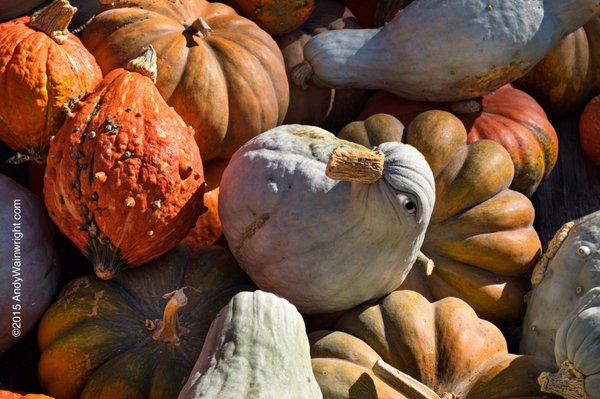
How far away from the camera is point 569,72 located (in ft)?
12.4

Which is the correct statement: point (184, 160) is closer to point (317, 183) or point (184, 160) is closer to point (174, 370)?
point (317, 183)

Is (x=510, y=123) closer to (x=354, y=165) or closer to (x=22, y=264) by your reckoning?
(x=354, y=165)

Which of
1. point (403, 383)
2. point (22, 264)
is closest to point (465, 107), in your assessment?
point (403, 383)

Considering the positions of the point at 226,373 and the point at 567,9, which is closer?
the point at 226,373

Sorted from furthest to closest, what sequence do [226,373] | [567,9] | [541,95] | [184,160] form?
[541,95] < [567,9] < [184,160] < [226,373]

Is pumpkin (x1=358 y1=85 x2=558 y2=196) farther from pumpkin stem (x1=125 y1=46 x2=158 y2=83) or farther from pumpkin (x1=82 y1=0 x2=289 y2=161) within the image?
→ pumpkin stem (x1=125 y1=46 x2=158 y2=83)

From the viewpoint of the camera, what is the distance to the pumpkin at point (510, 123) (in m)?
3.42

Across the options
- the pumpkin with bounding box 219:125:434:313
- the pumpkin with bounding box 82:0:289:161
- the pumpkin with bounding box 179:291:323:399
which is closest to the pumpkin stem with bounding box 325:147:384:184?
the pumpkin with bounding box 219:125:434:313

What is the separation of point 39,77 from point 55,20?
239mm

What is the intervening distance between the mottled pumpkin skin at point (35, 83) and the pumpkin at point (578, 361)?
69.7 inches

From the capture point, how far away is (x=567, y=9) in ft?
10.8

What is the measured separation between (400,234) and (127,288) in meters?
0.96

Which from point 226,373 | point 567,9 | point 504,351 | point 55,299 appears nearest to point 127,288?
point 55,299

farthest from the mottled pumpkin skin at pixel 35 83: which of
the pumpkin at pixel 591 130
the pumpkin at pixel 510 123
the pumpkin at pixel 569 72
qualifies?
the pumpkin at pixel 591 130
